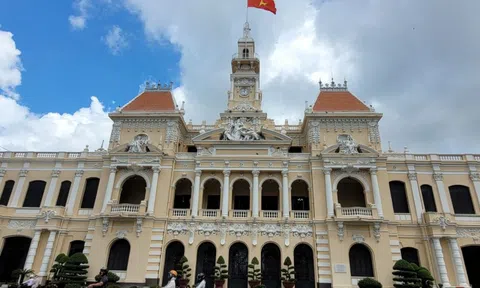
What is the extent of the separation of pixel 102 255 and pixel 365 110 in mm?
27910

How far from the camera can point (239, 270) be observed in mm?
26625

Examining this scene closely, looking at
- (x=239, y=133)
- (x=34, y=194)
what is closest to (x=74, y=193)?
(x=34, y=194)

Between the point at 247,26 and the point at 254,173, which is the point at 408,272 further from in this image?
the point at 247,26

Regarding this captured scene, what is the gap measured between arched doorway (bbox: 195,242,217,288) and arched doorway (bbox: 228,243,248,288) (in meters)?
1.49

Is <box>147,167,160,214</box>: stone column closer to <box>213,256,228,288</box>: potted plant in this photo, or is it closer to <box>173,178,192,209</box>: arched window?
<box>173,178,192,209</box>: arched window

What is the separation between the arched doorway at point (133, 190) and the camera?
31506 mm

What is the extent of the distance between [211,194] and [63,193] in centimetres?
1461

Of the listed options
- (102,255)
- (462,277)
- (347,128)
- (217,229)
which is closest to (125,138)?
(102,255)

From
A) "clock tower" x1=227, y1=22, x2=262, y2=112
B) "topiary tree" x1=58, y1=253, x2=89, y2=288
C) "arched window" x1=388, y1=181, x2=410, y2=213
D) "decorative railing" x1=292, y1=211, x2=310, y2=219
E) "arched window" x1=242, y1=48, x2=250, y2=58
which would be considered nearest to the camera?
"topiary tree" x1=58, y1=253, x2=89, y2=288

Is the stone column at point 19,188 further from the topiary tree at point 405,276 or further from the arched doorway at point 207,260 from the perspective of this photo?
the topiary tree at point 405,276

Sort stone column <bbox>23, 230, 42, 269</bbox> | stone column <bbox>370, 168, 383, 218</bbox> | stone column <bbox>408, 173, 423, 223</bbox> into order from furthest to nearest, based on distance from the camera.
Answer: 1. stone column <bbox>408, 173, 423, 223</bbox>
2. stone column <bbox>23, 230, 42, 269</bbox>
3. stone column <bbox>370, 168, 383, 218</bbox>

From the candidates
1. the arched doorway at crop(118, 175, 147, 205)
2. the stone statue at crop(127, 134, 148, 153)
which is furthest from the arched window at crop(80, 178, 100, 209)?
the stone statue at crop(127, 134, 148, 153)

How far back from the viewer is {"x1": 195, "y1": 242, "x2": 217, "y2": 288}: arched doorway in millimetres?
26516

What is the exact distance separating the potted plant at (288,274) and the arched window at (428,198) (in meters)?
14.1
